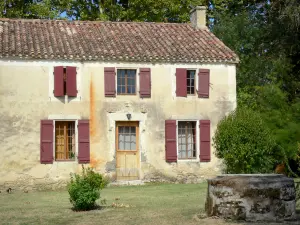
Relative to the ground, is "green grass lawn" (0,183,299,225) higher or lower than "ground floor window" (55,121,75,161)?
lower

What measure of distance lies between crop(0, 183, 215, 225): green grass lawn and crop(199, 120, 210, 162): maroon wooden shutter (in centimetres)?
308

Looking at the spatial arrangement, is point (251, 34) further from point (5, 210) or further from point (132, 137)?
point (5, 210)

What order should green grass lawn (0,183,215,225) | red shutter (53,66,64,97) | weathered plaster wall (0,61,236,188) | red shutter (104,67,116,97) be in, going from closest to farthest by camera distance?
green grass lawn (0,183,215,225)
weathered plaster wall (0,61,236,188)
red shutter (53,66,64,97)
red shutter (104,67,116,97)

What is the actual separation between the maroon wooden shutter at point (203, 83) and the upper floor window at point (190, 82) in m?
0.35

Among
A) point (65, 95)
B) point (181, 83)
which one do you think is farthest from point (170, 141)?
point (65, 95)

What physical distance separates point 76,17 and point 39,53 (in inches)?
440

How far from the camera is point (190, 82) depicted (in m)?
23.5

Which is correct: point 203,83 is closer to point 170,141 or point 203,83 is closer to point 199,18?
point 170,141

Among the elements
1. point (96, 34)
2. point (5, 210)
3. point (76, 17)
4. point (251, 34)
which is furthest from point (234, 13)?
point (5, 210)

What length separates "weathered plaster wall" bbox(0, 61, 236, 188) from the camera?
2158 cm

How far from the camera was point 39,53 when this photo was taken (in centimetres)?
2170

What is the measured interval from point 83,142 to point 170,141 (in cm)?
314

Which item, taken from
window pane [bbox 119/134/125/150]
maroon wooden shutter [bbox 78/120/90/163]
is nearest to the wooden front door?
window pane [bbox 119/134/125/150]

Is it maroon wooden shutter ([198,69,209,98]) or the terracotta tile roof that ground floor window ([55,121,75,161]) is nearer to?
the terracotta tile roof
